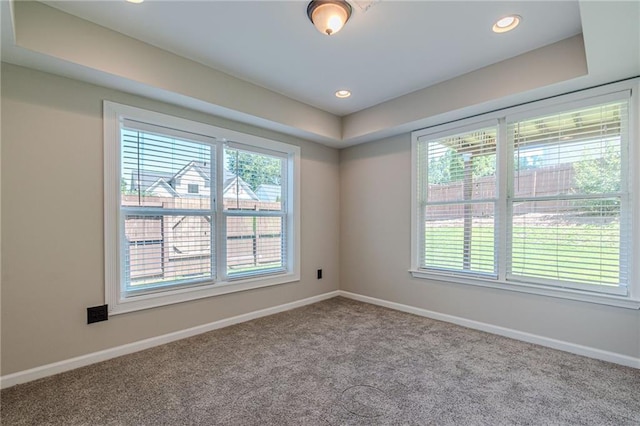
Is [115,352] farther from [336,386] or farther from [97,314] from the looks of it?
[336,386]

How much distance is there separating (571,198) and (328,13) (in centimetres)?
256

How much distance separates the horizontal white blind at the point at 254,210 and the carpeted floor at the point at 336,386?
94cm

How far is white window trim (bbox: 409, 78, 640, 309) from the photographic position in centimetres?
230

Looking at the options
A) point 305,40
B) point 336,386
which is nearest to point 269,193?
point 305,40

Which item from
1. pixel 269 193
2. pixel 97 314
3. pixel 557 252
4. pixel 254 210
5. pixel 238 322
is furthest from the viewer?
pixel 269 193

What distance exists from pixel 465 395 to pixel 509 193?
1.97 m

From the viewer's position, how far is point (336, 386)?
204 cm

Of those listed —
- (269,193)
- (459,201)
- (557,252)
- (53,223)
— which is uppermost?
(269,193)

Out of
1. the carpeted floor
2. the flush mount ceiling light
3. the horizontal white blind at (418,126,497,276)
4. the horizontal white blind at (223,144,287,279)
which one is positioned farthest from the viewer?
the horizontal white blind at (223,144,287,279)

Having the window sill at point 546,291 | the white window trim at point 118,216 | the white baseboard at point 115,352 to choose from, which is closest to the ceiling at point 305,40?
the white window trim at point 118,216

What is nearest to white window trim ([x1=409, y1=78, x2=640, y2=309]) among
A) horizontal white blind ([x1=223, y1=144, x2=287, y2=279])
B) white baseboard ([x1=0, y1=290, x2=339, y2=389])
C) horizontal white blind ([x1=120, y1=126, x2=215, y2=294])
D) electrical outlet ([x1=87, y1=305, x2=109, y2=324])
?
horizontal white blind ([x1=223, y1=144, x2=287, y2=279])

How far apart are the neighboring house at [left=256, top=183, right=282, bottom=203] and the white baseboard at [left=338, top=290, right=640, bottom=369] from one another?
1.96 m

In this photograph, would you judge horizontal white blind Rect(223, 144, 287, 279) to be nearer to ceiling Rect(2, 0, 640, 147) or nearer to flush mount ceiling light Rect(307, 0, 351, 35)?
ceiling Rect(2, 0, 640, 147)

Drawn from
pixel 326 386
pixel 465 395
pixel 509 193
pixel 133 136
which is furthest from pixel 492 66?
pixel 133 136
